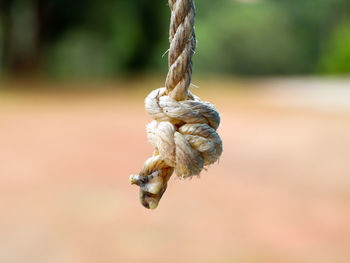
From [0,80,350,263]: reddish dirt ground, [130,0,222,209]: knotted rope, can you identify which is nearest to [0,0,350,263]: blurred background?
[0,80,350,263]: reddish dirt ground

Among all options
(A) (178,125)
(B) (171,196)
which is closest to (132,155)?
(B) (171,196)

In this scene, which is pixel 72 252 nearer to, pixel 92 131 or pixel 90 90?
pixel 92 131

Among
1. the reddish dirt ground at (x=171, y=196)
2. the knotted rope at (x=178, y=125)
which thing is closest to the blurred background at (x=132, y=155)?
the reddish dirt ground at (x=171, y=196)

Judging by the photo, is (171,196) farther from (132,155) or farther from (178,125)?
(178,125)

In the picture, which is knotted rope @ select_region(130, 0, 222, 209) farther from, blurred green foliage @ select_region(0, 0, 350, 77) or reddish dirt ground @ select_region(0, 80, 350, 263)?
blurred green foliage @ select_region(0, 0, 350, 77)

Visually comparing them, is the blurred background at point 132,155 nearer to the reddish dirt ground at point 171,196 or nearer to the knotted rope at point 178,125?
the reddish dirt ground at point 171,196

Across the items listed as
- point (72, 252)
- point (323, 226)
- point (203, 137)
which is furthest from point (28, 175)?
point (203, 137)
